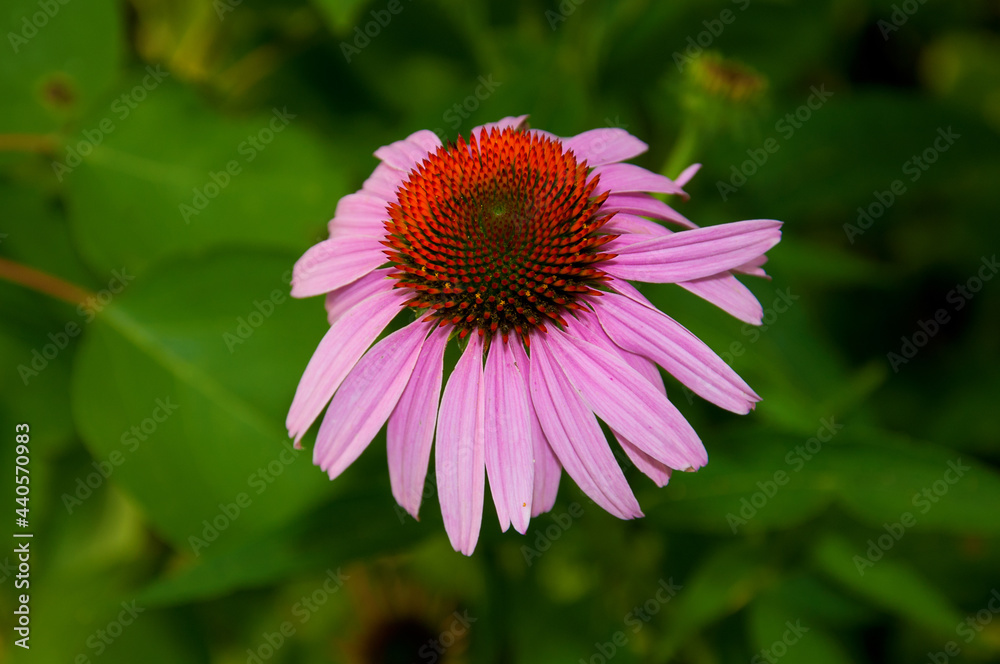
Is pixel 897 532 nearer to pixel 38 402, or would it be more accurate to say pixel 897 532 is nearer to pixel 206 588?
pixel 206 588

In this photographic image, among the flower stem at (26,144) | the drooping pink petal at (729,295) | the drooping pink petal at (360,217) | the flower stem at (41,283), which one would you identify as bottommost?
the drooping pink petal at (729,295)

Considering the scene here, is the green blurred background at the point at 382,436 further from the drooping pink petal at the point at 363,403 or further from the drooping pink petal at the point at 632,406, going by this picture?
the drooping pink petal at the point at 632,406

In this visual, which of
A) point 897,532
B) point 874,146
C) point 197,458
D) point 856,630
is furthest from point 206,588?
point 874,146

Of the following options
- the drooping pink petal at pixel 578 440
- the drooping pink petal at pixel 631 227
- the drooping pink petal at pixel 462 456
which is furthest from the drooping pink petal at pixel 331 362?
the drooping pink petal at pixel 631 227

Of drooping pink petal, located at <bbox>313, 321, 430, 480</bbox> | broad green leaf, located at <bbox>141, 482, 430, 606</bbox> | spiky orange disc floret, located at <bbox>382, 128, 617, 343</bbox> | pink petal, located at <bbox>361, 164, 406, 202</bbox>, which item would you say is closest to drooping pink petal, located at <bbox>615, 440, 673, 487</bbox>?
spiky orange disc floret, located at <bbox>382, 128, 617, 343</bbox>

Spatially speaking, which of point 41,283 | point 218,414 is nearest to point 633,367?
point 218,414

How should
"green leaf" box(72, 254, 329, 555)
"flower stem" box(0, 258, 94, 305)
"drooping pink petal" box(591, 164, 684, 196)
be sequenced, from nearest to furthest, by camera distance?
"drooping pink petal" box(591, 164, 684, 196), "green leaf" box(72, 254, 329, 555), "flower stem" box(0, 258, 94, 305)

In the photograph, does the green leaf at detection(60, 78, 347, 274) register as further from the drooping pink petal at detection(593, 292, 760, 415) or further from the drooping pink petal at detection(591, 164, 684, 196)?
the drooping pink petal at detection(593, 292, 760, 415)
